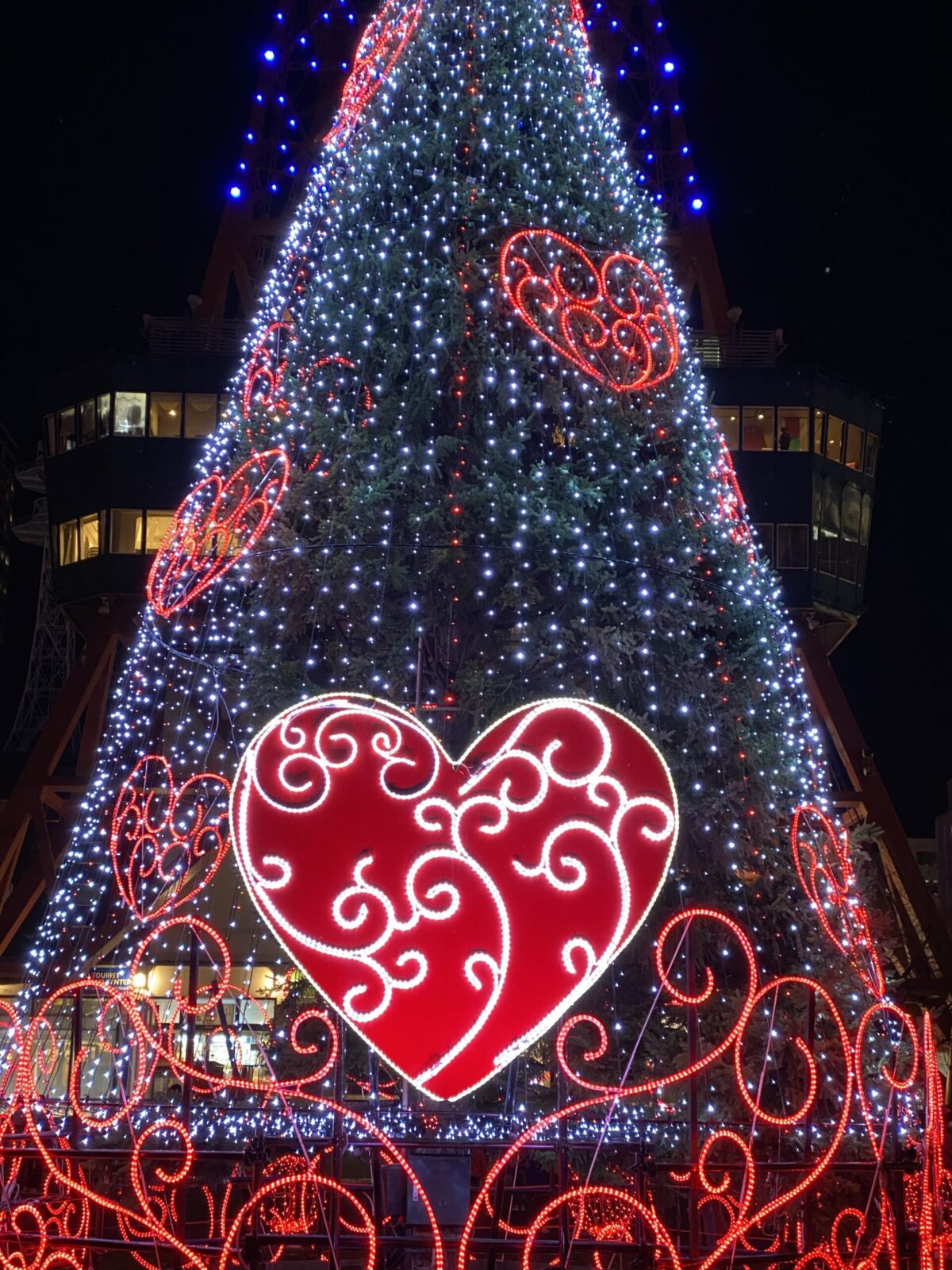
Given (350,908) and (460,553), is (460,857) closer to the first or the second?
(350,908)

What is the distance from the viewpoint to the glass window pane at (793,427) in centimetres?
3416

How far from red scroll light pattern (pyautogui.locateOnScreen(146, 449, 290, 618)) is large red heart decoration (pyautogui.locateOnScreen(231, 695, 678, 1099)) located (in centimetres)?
466

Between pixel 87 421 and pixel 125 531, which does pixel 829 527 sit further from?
pixel 87 421

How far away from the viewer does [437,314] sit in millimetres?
11508

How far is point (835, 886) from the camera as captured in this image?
1094 cm

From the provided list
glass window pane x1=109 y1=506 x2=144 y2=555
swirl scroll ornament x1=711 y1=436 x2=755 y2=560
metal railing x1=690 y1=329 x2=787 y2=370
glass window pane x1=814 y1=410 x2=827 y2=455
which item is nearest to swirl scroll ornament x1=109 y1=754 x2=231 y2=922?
swirl scroll ornament x1=711 y1=436 x2=755 y2=560

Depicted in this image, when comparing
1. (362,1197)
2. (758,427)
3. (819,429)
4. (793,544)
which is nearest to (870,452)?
(819,429)

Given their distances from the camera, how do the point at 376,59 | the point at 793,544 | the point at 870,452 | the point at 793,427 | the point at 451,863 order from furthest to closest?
the point at 870,452, the point at 793,427, the point at 793,544, the point at 376,59, the point at 451,863

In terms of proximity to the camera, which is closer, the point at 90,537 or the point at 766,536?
the point at 766,536

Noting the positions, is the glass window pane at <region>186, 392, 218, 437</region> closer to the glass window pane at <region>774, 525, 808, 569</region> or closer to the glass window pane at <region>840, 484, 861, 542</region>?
the glass window pane at <region>774, 525, 808, 569</region>

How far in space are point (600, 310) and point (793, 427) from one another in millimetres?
24106

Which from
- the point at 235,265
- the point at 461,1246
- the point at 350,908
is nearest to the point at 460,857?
the point at 350,908

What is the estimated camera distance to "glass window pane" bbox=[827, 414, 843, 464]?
3456 centimetres

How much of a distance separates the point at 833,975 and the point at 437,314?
6.58 meters
